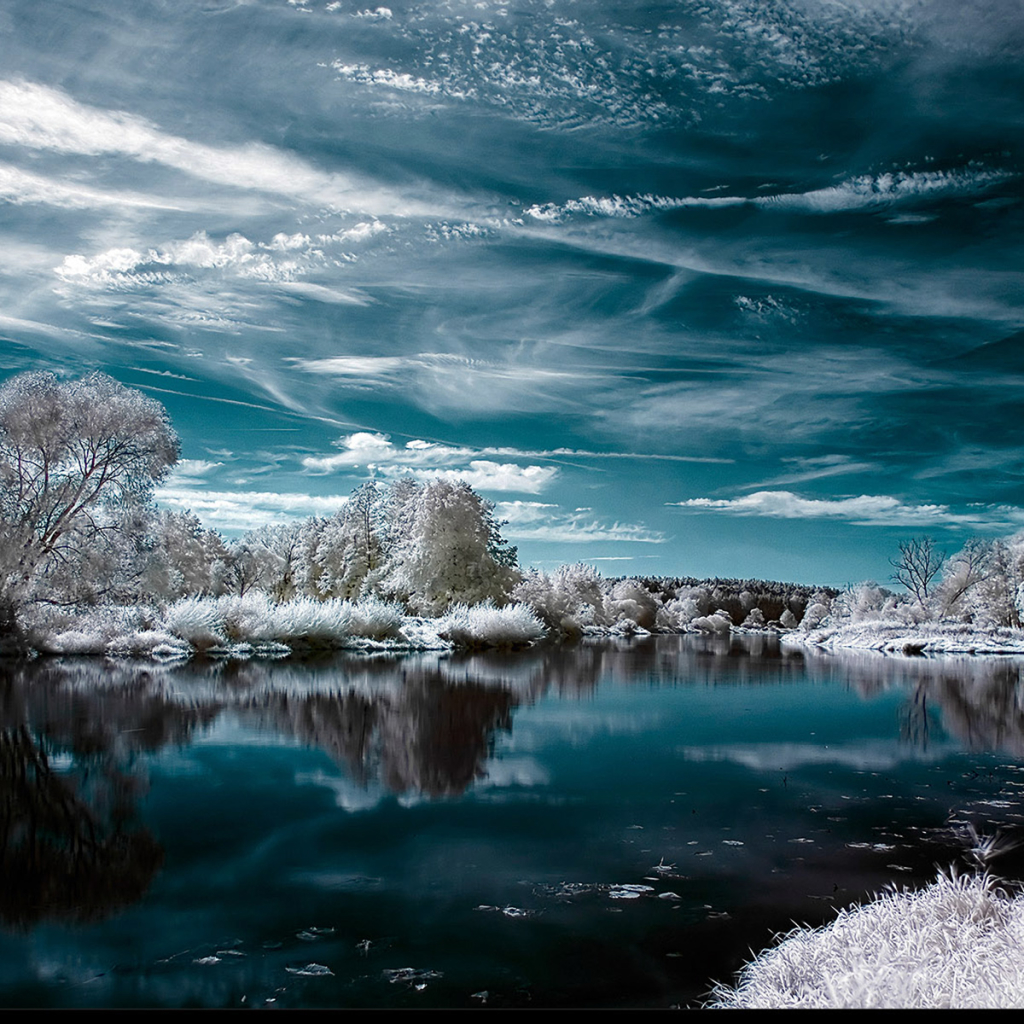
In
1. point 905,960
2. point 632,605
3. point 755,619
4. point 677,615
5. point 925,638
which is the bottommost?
point 755,619

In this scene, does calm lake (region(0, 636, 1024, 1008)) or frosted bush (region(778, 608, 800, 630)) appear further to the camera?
frosted bush (region(778, 608, 800, 630))

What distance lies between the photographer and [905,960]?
338 centimetres

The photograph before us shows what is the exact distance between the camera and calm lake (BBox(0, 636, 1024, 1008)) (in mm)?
3844

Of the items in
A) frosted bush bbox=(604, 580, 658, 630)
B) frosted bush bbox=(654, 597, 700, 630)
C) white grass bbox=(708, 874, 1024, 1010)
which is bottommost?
frosted bush bbox=(654, 597, 700, 630)

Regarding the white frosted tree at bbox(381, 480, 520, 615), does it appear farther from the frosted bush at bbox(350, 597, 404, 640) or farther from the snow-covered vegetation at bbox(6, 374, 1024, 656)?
the frosted bush at bbox(350, 597, 404, 640)

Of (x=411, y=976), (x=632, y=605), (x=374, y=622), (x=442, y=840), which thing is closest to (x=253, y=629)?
(x=374, y=622)

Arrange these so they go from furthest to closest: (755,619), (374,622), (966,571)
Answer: (755,619) < (966,571) < (374,622)

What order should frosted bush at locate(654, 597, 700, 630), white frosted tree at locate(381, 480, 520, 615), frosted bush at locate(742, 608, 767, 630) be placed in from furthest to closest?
frosted bush at locate(742, 608, 767, 630) → frosted bush at locate(654, 597, 700, 630) → white frosted tree at locate(381, 480, 520, 615)

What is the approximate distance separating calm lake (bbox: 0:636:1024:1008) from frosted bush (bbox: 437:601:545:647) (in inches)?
729

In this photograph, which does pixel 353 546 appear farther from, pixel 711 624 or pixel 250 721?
pixel 711 624

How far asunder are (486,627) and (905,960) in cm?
2938

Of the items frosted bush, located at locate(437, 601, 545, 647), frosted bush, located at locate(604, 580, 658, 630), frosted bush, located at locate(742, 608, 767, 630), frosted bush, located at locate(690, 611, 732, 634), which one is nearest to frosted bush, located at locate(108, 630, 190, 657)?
frosted bush, located at locate(437, 601, 545, 647)

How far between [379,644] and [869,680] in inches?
625

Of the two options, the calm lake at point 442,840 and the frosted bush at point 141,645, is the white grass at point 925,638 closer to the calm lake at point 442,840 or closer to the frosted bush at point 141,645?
the calm lake at point 442,840
